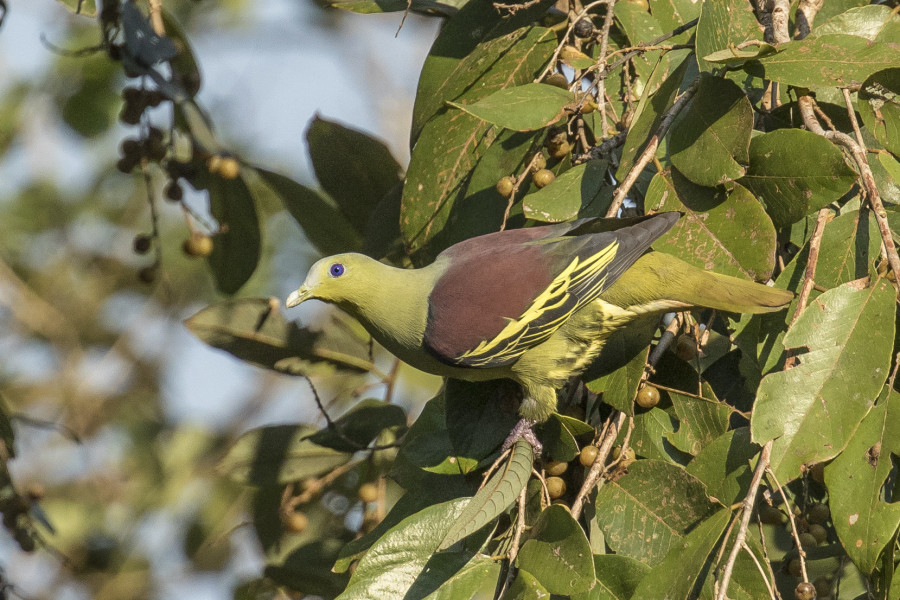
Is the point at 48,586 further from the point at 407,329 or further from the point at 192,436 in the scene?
the point at 407,329

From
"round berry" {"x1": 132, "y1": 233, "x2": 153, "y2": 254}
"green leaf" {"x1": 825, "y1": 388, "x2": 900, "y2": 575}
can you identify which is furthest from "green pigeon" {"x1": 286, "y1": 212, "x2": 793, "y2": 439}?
"round berry" {"x1": 132, "y1": 233, "x2": 153, "y2": 254}

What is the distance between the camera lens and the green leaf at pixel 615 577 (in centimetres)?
197

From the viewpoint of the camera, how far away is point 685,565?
1847mm

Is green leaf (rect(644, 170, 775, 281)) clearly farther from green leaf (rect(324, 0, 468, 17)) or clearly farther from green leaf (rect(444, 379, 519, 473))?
green leaf (rect(324, 0, 468, 17))

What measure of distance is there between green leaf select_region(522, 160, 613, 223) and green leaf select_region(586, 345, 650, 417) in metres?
0.43

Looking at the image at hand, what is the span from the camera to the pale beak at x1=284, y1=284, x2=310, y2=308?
2.85 meters

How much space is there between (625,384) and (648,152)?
1.97 feet

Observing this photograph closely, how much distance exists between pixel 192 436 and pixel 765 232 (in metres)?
4.26

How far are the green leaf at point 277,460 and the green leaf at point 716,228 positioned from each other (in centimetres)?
153

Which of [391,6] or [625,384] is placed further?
[391,6]

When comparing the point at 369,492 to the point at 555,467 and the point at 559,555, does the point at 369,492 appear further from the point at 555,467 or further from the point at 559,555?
the point at 559,555

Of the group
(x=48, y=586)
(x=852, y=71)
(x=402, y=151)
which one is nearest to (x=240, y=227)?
(x=852, y=71)

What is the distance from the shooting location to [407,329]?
2844 mm

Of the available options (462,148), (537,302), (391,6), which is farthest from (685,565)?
(391,6)
